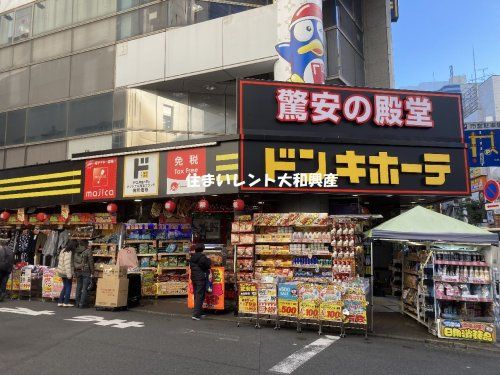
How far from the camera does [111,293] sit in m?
11.7

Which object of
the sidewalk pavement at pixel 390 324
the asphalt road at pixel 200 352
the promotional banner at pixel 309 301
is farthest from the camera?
the promotional banner at pixel 309 301

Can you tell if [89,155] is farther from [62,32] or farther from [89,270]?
[62,32]

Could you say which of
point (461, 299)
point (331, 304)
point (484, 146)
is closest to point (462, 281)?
point (461, 299)

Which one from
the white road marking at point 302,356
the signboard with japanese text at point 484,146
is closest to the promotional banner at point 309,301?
the white road marking at point 302,356

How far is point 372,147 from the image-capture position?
41.8ft

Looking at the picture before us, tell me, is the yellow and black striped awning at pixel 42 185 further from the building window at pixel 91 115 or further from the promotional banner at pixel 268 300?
the promotional banner at pixel 268 300

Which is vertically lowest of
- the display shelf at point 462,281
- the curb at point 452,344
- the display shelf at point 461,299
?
the curb at point 452,344

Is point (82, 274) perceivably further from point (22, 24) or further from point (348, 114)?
point (22, 24)

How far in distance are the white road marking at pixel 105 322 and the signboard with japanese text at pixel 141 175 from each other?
416 cm

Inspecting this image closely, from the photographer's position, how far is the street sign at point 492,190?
12922 mm

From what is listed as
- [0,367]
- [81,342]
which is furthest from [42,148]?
[0,367]

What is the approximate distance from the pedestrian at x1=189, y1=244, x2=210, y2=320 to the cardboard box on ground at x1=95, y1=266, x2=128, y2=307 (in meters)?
2.25

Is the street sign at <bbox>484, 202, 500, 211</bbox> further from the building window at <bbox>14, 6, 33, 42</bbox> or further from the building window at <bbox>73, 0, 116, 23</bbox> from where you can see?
the building window at <bbox>14, 6, 33, 42</bbox>

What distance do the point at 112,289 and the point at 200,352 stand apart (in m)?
5.28
